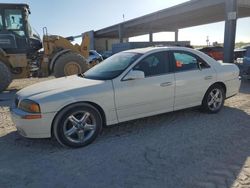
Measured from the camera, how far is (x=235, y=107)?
6.55 m

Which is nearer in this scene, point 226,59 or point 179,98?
point 179,98

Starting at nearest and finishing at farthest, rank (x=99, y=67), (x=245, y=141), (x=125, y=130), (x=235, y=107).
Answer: (x=245, y=141) → (x=125, y=130) → (x=99, y=67) → (x=235, y=107)

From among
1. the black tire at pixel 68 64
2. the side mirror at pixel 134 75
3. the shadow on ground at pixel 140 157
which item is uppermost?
the side mirror at pixel 134 75

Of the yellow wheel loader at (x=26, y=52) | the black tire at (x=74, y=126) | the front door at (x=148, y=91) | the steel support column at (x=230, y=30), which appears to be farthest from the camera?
the steel support column at (x=230, y=30)

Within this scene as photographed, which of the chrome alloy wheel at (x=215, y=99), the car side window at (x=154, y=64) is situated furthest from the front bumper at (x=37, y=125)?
the chrome alloy wheel at (x=215, y=99)

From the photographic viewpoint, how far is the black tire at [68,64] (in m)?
11.5

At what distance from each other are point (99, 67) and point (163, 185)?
Answer: 299 cm

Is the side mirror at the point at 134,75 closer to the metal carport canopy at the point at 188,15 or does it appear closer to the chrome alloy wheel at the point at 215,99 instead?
the chrome alloy wheel at the point at 215,99

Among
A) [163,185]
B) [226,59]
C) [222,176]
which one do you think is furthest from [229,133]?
[226,59]

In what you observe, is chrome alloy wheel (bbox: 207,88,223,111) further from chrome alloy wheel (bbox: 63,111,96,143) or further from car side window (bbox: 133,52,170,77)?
chrome alloy wheel (bbox: 63,111,96,143)

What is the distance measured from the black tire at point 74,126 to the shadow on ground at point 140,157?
0.45 feet

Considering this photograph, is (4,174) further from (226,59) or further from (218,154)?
(226,59)

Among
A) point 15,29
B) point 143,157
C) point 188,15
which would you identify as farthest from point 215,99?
point 188,15

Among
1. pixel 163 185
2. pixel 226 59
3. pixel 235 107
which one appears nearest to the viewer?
pixel 163 185
